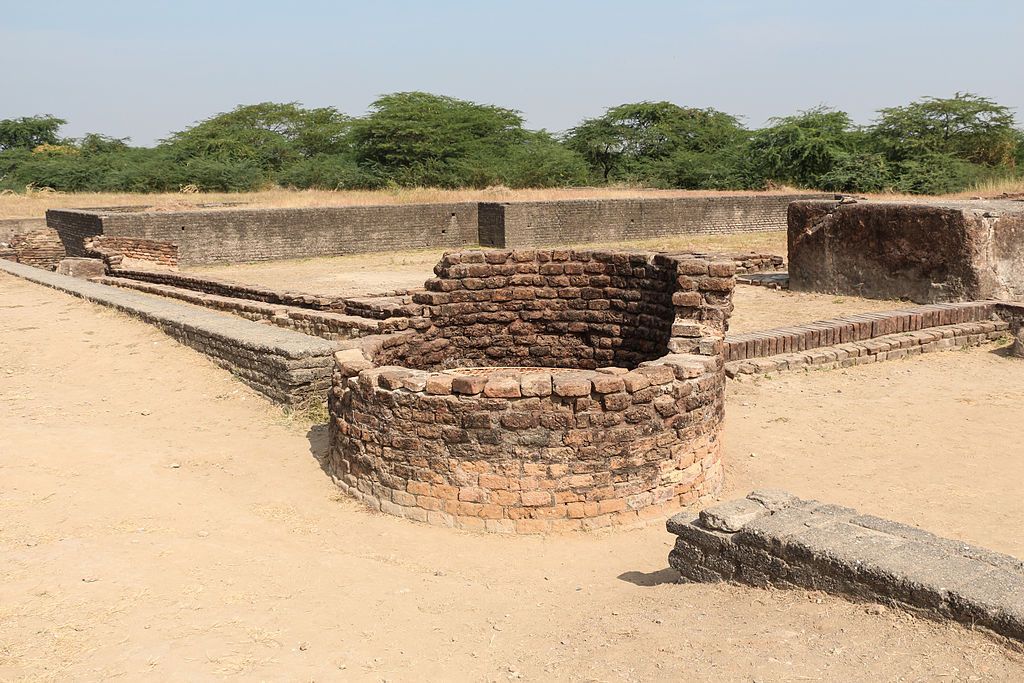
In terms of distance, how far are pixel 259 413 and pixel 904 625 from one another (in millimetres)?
5297

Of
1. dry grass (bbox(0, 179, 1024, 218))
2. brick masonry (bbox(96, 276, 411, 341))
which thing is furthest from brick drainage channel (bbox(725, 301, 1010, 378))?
dry grass (bbox(0, 179, 1024, 218))

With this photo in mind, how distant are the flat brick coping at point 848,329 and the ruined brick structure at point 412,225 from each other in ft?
41.5

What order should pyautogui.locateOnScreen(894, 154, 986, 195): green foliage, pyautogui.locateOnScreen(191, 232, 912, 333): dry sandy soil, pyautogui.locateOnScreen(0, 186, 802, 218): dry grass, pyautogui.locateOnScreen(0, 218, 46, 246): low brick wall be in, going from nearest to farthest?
pyautogui.locateOnScreen(191, 232, 912, 333): dry sandy soil
pyautogui.locateOnScreen(0, 218, 46, 246): low brick wall
pyautogui.locateOnScreen(0, 186, 802, 218): dry grass
pyautogui.locateOnScreen(894, 154, 986, 195): green foliage

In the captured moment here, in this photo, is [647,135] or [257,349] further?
[647,135]

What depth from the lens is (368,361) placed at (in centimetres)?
543

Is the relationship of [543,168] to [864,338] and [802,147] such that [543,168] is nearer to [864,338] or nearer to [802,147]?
[802,147]

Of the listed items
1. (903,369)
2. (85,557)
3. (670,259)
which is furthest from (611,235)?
(85,557)

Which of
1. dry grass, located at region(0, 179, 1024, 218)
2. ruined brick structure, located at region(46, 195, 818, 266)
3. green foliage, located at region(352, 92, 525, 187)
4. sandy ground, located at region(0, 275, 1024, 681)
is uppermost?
green foliage, located at region(352, 92, 525, 187)

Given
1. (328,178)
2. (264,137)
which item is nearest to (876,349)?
(328,178)

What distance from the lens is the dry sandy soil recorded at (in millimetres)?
11062

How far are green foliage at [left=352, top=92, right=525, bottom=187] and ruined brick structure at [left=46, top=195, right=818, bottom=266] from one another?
26.3 ft

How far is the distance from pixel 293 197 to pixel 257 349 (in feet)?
61.7

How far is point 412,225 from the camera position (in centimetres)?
2167

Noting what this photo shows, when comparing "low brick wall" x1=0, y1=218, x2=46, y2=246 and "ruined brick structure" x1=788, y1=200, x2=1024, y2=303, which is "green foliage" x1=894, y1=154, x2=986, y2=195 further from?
"low brick wall" x1=0, y1=218, x2=46, y2=246
